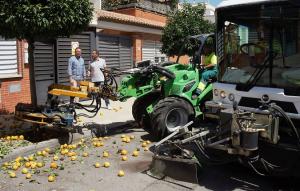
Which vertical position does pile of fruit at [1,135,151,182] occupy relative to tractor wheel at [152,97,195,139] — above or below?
below

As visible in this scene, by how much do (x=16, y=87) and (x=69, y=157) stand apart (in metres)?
5.73

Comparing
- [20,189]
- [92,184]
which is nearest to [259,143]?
[92,184]

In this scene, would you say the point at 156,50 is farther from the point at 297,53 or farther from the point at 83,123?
the point at 297,53

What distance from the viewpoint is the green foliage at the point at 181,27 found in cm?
1662

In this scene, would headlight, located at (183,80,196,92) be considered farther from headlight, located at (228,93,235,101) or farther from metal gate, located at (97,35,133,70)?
metal gate, located at (97,35,133,70)

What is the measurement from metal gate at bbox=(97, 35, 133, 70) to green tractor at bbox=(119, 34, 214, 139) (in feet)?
25.9

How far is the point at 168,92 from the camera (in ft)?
27.7

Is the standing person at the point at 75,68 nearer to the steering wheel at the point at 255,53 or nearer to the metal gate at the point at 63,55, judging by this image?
the metal gate at the point at 63,55

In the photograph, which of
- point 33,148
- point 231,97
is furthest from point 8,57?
point 231,97

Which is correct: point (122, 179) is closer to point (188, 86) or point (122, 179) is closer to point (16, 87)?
point (188, 86)

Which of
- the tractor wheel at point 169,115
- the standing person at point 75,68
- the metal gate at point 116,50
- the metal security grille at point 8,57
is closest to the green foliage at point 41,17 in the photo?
the tractor wheel at point 169,115

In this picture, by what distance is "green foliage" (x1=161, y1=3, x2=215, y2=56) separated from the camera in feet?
54.5

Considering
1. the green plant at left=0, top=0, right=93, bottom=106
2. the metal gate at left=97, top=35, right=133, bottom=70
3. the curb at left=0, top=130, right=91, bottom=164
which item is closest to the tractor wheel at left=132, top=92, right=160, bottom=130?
the curb at left=0, top=130, right=91, bottom=164

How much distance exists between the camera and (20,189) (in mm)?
5840
